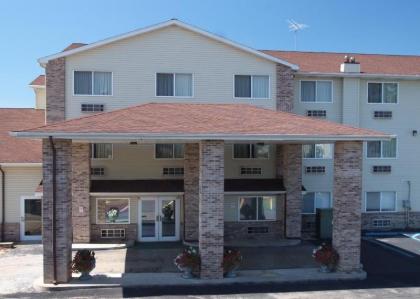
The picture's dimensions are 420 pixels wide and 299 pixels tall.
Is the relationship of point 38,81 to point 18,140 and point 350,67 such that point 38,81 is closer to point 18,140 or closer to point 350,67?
point 18,140

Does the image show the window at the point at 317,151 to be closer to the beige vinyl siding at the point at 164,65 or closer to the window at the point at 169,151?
the beige vinyl siding at the point at 164,65

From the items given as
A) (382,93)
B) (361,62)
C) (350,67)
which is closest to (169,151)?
(350,67)

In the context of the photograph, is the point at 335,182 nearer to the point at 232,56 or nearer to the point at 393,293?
the point at 393,293

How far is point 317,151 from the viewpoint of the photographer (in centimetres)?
2177

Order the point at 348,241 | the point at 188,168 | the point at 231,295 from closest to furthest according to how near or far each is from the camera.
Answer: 1. the point at 231,295
2. the point at 348,241
3. the point at 188,168

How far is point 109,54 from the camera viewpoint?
19203mm

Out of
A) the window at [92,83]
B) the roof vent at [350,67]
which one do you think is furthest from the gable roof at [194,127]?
the roof vent at [350,67]

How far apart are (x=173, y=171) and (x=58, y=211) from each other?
24.8 ft

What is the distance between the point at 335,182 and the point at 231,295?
16.4 ft

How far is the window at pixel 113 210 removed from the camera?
19.5 metres

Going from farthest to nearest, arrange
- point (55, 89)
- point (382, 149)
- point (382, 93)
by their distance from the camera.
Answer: point (382, 149)
point (382, 93)
point (55, 89)

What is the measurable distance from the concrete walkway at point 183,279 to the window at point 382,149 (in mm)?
9667

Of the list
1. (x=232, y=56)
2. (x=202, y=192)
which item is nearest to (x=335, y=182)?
(x=202, y=192)

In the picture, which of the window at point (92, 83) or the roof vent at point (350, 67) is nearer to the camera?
the window at point (92, 83)
